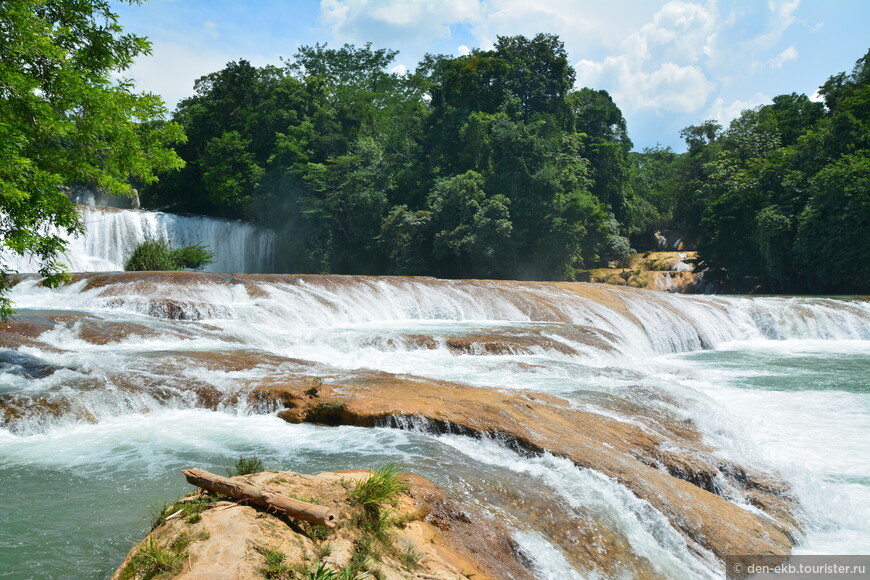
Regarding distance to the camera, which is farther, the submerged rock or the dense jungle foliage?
the dense jungle foliage

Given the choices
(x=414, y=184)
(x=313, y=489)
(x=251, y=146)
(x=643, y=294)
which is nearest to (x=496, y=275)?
(x=414, y=184)

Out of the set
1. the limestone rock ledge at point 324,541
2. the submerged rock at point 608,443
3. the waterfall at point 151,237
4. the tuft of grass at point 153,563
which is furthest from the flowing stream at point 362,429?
the waterfall at point 151,237

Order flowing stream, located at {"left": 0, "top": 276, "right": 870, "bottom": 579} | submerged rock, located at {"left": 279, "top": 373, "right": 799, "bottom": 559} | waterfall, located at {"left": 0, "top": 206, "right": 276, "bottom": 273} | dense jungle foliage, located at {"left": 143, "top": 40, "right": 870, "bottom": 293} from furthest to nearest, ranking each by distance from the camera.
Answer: dense jungle foliage, located at {"left": 143, "top": 40, "right": 870, "bottom": 293}, waterfall, located at {"left": 0, "top": 206, "right": 276, "bottom": 273}, submerged rock, located at {"left": 279, "top": 373, "right": 799, "bottom": 559}, flowing stream, located at {"left": 0, "top": 276, "right": 870, "bottom": 579}

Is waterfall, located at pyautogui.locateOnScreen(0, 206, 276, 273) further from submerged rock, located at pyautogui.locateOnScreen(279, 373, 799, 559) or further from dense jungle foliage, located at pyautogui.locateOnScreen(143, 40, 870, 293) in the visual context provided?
submerged rock, located at pyautogui.locateOnScreen(279, 373, 799, 559)

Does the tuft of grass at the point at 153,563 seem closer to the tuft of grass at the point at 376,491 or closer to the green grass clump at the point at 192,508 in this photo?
the green grass clump at the point at 192,508

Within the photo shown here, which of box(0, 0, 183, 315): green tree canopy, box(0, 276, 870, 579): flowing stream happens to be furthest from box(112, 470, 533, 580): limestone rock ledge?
box(0, 0, 183, 315): green tree canopy

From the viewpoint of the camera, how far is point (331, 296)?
630 inches

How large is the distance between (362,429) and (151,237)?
2435 cm

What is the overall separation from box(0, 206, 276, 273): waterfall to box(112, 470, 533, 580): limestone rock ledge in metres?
17.9

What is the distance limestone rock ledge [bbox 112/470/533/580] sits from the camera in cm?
301

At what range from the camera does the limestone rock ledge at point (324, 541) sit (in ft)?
9.86

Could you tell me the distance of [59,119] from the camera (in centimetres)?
797

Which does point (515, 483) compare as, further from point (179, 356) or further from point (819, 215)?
point (819, 215)

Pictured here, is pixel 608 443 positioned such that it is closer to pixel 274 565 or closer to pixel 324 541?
pixel 324 541
